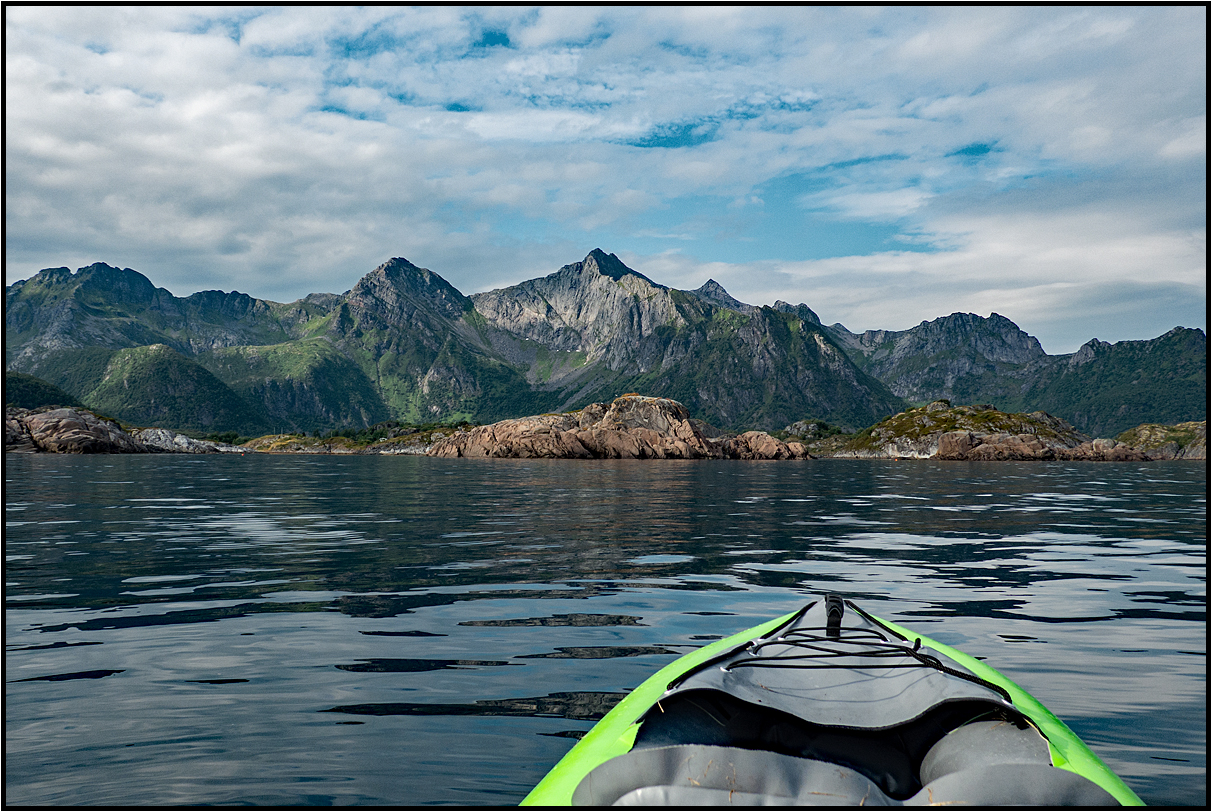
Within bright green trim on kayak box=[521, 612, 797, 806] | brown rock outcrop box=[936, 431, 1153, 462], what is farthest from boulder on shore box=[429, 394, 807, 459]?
bright green trim on kayak box=[521, 612, 797, 806]

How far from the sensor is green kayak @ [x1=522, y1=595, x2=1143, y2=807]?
16.5ft

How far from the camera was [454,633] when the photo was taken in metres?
12.5

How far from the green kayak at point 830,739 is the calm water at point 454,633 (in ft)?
5.62

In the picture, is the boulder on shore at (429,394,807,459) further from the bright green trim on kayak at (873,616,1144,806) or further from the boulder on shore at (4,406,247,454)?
the bright green trim on kayak at (873,616,1144,806)

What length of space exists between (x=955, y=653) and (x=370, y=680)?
A: 8.16 meters

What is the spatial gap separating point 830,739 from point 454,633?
25.8ft

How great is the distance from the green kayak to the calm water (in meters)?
1.71

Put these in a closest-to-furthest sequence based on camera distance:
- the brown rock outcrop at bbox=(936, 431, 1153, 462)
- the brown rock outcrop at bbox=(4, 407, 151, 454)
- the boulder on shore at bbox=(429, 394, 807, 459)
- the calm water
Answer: the calm water, the brown rock outcrop at bbox=(4, 407, 151, 454), the boulder on shore at bbox=(429, 394, 807, 459), the brown rock outcrop at bbox=(936, 431, 1153, 462)

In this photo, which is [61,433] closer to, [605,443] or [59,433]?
[59,433]

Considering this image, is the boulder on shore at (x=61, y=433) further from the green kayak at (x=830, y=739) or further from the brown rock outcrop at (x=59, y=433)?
the green kayak at (x=830, y=739)

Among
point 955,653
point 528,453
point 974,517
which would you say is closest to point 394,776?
point 955,653

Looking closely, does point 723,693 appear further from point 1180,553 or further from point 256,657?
point 1180,553

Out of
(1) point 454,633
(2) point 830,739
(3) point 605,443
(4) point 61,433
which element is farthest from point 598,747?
(4) point 61,433

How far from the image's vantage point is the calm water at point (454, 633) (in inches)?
291
